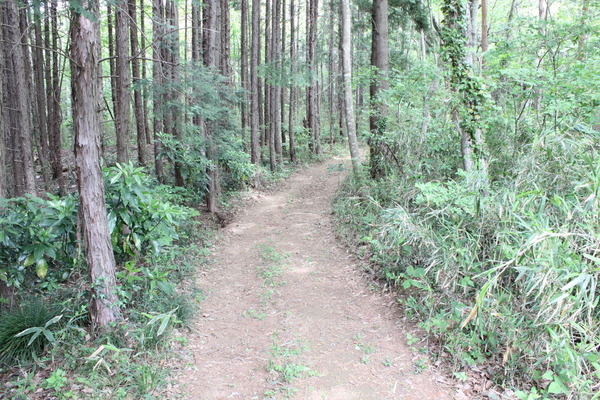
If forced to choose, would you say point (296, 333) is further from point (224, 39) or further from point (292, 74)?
point (292, 74)

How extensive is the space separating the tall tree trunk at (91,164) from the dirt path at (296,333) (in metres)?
1.14

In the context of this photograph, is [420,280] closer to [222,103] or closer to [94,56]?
[94,56]

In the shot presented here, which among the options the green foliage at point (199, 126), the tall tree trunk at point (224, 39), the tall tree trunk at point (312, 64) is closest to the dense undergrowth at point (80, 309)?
the green foliage at point (199, 126)

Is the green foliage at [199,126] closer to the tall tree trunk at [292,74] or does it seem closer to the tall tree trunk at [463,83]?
the tall tree trunk at [463,83]

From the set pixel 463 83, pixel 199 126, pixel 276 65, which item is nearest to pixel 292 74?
pixel 276 65

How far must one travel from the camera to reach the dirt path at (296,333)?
3.93 meters

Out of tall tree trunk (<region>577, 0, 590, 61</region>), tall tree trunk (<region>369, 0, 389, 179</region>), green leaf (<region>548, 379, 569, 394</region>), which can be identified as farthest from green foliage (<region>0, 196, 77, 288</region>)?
tall tree trunk (<region>577, 0, 590, 61</region>)

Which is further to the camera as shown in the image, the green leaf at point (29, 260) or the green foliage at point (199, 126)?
the green foliage at point (199, 126)

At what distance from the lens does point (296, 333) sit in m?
4.89

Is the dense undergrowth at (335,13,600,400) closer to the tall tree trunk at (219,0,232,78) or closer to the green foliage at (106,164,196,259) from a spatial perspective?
the green foliage at (106,164,196,259)

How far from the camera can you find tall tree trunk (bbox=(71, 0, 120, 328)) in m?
3.92

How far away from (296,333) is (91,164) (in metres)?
3.06

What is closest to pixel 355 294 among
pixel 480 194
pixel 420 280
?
pixel 420 280

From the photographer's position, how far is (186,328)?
16.0 feet
